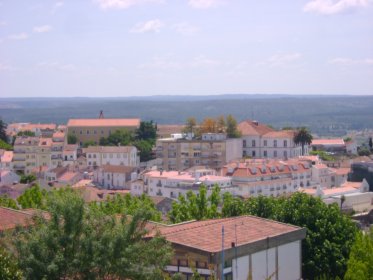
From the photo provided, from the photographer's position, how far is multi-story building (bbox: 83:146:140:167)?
89.4 meters

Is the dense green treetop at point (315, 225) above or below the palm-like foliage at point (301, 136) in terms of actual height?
above

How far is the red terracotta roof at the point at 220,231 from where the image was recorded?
20266mm

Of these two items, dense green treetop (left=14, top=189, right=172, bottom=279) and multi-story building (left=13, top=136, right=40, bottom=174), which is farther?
multi-story building (left=13, top=136, right=40, bottom=174)

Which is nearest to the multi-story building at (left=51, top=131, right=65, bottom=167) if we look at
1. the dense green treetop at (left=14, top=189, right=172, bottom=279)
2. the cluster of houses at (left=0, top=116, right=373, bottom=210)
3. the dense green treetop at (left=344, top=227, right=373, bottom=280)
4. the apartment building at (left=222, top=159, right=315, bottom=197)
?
the cluster of houses at (left=0, top=116, right=373, bottom=210)

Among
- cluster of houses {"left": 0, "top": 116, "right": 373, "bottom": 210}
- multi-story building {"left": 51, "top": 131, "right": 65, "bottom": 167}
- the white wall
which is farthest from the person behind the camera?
multi-story building {"left": 51, "top": 131, "right": 65, "bottom": 167}

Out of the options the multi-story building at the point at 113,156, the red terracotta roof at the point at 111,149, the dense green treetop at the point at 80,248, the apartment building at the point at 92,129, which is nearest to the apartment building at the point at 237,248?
the dense green treetop at the point at 80,248

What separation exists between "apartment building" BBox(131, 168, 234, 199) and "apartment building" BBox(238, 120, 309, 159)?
20001 millimetres

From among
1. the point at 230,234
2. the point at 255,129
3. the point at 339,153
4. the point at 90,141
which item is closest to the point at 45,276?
the point at 230,234

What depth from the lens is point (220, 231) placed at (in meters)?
21.7

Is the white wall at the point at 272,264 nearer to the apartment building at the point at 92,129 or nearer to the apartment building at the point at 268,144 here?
the apartment building at the point at 268,144

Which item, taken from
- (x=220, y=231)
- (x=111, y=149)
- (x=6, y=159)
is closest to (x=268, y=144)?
(x=111, y=149)

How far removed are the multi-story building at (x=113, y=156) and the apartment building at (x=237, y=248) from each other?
65.7 metres

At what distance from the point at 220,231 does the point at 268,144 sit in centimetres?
6713

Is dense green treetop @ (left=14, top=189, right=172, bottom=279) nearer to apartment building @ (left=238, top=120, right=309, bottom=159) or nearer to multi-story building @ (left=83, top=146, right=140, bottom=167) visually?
apartment building @ (left=238, top=120, right=309, bottom=159)
